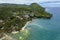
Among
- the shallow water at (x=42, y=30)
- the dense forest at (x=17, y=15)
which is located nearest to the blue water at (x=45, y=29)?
the shallow water at (x=42, y=30)

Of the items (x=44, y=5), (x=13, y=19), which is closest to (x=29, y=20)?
(x=13, y=19)

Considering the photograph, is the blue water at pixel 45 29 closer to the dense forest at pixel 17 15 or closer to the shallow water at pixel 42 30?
the shallow water at pixel 42 30

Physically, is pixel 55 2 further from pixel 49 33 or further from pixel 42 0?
pixel 49 33

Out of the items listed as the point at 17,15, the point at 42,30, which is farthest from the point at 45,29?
the point at 17,15

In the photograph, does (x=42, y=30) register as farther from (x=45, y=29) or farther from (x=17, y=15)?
(x=17, y=15)

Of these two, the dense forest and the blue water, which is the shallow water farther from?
the dense forest

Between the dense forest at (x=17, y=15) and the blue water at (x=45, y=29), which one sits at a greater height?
the dense forest at (x=17, y=15)
